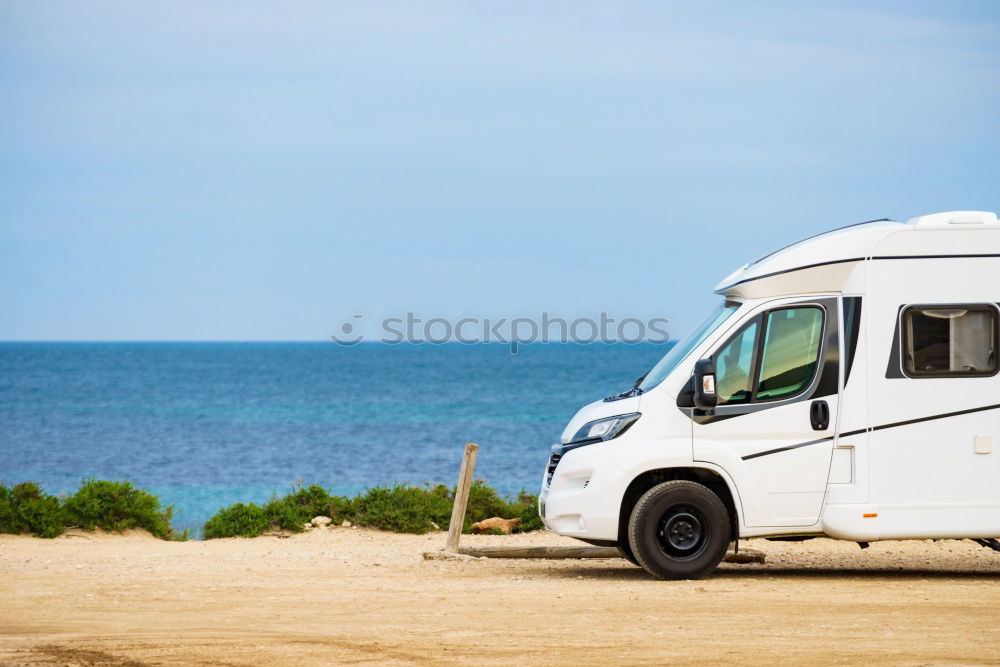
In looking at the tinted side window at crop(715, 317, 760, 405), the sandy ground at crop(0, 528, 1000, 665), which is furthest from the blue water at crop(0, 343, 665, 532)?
the tinted side window at crop(715, 317, 760, 405)

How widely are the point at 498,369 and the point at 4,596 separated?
97988 mm

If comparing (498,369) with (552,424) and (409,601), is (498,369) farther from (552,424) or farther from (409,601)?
(409,601)

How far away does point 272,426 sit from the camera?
5156cm

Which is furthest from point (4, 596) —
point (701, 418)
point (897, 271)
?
point (897, 271)

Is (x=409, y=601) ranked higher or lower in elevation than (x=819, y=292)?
lower

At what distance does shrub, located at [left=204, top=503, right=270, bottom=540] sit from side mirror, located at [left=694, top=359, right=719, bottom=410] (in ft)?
24.6

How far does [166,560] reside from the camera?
13.1 m

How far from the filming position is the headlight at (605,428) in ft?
35.3

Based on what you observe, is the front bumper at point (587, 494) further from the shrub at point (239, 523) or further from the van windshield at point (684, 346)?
the shrub at point (239, 523)

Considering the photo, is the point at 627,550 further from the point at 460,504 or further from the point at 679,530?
the point at 460,504

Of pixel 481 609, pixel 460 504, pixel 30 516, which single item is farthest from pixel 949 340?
pixel 30 516

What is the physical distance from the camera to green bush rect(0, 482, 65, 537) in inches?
604

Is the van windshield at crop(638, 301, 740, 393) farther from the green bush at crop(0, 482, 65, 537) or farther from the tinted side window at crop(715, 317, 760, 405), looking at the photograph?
the green bush at crop(0, 482, 65, 537)

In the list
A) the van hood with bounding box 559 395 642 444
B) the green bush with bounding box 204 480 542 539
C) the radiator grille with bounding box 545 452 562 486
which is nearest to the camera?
the van hood with bounding box 559 395 642 444
